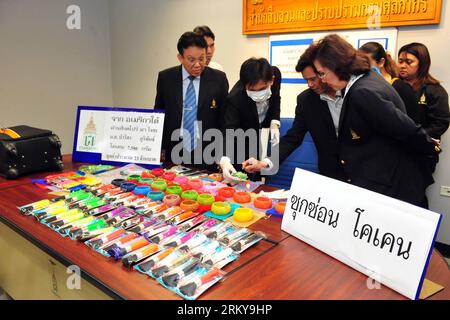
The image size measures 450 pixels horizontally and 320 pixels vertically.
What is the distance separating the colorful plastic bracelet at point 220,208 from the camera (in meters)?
1.44

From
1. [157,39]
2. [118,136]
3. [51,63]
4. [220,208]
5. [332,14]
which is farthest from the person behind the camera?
[157,39]

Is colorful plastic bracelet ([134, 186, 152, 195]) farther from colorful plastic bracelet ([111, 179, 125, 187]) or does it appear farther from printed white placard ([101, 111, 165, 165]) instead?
printed white placard ([101, 111, 165, 165])

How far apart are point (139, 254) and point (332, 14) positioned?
272 cm

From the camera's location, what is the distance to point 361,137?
1.56 meters

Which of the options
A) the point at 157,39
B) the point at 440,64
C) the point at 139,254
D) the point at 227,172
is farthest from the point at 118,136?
the point at 157,39

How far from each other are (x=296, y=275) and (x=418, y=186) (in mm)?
901

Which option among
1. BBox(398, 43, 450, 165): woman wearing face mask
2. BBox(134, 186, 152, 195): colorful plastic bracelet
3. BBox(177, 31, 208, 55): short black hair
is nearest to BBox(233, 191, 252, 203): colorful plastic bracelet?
BBox(134, 186, 152, 195): colorful plastic bracelet

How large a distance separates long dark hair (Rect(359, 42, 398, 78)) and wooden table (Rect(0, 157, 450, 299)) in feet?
5.91

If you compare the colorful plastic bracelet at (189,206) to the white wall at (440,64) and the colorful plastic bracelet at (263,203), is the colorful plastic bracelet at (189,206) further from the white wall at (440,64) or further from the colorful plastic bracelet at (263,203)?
the white wall at (440,64)

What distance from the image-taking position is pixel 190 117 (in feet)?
7.77

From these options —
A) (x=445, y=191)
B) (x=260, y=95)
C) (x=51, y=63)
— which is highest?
(x=51, y=63)

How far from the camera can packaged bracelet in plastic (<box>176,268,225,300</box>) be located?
96cm

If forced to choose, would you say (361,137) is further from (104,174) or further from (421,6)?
(421,6)

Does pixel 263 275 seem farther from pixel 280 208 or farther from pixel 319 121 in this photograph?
pixel 319 121
